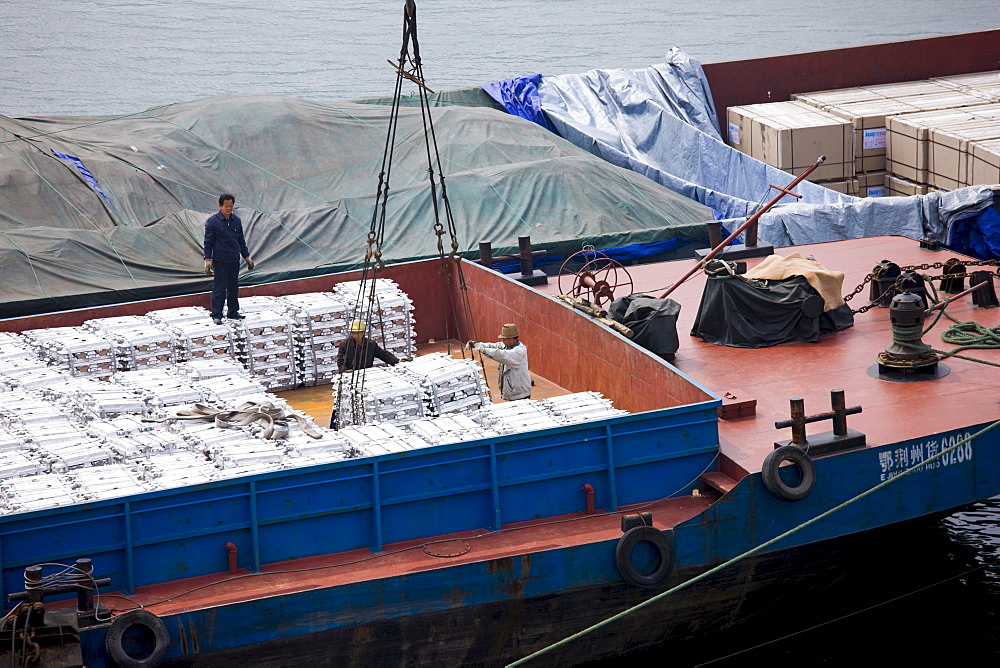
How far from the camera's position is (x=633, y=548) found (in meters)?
10.4

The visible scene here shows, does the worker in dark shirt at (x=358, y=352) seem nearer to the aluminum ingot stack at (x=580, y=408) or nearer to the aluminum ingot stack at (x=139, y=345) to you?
the aluminum ingot stack at (x=139, y=345)

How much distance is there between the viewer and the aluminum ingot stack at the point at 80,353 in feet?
46.7

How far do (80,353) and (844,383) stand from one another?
883 centimetres

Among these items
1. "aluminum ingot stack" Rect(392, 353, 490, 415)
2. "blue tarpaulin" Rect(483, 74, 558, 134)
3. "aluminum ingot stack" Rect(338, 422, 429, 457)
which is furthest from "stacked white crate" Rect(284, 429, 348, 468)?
"blue tarpaulin" Rect(483, 74, 558, 134)

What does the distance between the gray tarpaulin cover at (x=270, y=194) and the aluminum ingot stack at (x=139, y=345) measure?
428 cm

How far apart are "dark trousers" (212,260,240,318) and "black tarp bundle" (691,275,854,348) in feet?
19.6

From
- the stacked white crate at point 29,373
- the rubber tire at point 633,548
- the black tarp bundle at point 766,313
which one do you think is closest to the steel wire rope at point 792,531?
the rubber tire at point 633,548

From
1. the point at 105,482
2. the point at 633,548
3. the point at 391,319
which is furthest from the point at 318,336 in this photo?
the point at 633,548

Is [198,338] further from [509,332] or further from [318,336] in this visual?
[509,332]

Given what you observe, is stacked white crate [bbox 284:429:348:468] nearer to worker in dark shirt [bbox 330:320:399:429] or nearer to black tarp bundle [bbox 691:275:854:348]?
worker in dark shirt [bbox 330:320:399:429]

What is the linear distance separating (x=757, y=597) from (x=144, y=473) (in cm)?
584

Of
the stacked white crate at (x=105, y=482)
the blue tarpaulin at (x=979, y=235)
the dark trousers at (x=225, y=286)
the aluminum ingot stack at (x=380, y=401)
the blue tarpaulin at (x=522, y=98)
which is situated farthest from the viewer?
the blue tarpaulin at (x=522, y=98)

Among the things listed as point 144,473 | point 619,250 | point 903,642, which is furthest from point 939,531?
point 144,473

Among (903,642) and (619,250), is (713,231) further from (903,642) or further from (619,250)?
(903,642)
